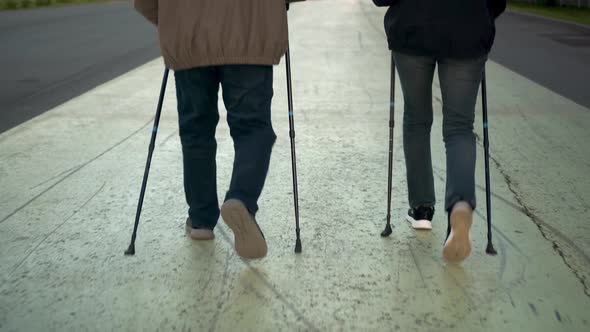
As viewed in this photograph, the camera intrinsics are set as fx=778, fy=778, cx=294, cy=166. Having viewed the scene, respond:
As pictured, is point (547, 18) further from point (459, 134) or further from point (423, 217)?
point (459, 134)

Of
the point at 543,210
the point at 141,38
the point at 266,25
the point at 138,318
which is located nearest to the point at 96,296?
the point at 138,318

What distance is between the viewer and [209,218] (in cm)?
415

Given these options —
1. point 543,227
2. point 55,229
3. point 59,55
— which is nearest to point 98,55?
point 59,55

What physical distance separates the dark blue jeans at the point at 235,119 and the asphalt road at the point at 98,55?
4.04m

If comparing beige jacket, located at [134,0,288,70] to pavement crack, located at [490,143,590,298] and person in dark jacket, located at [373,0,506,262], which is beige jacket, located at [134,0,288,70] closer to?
person in dark jacket, located at [373,0,506,262]

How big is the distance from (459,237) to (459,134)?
1.88 ft

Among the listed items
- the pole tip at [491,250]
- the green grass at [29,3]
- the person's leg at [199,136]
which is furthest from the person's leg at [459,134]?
the green grass at [29,3]

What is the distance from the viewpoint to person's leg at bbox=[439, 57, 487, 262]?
3.64 m

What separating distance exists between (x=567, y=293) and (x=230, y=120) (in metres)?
1.76

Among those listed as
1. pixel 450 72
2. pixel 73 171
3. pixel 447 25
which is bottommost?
pixel 73 171

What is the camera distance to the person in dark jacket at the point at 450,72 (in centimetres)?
357

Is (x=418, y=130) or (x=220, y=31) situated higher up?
(x=220, y=31)

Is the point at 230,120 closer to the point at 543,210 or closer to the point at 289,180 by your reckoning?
the point at 289,180

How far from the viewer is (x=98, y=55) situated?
44.3ft
